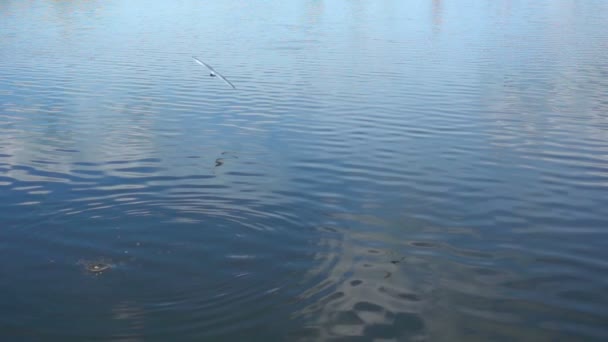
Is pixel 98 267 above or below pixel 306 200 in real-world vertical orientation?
below

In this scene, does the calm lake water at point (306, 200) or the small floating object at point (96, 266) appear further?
the small floating object at point (96, 266)

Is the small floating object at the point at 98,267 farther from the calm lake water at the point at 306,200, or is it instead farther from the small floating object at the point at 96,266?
the calm lake water at the point at 306,200

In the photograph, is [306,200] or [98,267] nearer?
[98,267]

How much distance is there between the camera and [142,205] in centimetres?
1334

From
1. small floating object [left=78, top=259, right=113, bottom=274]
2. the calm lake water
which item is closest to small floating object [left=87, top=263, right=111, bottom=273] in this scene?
small floating object [left=78, top=259, right=113, bottom=274]

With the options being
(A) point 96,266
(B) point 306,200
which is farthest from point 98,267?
(B) point 306,200

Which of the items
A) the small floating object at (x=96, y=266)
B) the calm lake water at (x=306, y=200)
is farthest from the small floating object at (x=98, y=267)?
the calm lake water at (x=306, y=200)

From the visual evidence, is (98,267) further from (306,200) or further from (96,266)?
(306,200)

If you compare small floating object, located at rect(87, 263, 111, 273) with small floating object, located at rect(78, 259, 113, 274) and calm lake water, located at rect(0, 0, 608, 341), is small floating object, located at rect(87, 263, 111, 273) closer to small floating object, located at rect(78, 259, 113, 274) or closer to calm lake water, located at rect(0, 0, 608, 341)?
small floating object, located at rect(78, 259, 113, 274)

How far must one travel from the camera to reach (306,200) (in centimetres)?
1366

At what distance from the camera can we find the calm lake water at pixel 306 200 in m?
9.51

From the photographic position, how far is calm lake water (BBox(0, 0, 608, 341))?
9.51 metres

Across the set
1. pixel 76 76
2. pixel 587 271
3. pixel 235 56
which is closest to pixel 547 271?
pixel 587 271

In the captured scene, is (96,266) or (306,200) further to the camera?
(306,200)
